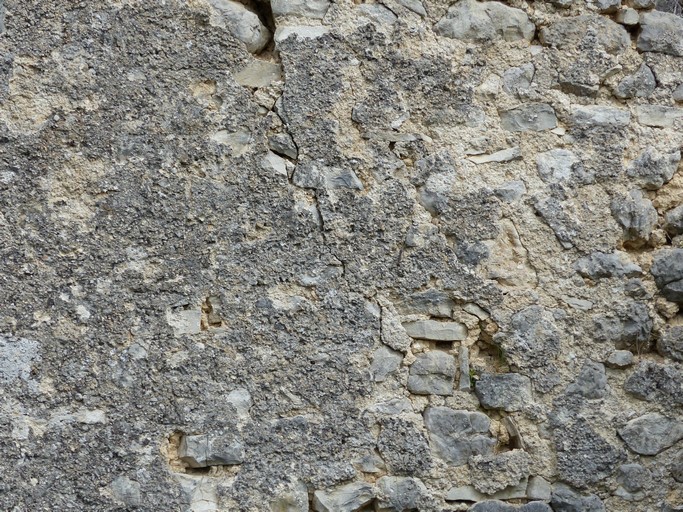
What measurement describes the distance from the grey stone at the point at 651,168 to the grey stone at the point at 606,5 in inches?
19.4

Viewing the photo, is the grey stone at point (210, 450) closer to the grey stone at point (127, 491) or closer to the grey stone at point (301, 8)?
the grey stone at point (127, 491)

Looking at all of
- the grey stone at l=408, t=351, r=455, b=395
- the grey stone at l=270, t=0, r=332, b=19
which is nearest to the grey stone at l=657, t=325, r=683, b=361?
the grey stone at l=408, t=351, r=455, b=395

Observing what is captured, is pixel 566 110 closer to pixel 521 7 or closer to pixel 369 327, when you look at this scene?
pixel 521 7

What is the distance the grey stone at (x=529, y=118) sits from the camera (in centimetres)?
269

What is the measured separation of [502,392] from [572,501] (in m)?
0.40

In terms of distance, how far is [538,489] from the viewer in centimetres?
256

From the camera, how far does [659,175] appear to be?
2.73 meters

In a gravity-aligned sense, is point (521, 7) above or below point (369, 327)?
above

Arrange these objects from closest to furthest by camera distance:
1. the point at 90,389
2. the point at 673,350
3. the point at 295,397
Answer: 1. the point at 90,389
2. the point at 295,397
3. the point at 673,350

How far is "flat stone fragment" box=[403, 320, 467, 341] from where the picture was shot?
8.38ft

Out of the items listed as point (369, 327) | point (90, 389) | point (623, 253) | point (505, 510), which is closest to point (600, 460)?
point (505, 510)

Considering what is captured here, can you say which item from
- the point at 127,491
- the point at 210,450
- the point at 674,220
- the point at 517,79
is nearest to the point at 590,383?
the point at 674,220

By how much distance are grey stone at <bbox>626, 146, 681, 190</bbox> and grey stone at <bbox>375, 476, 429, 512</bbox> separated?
1.24 meters

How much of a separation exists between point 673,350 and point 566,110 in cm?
86
